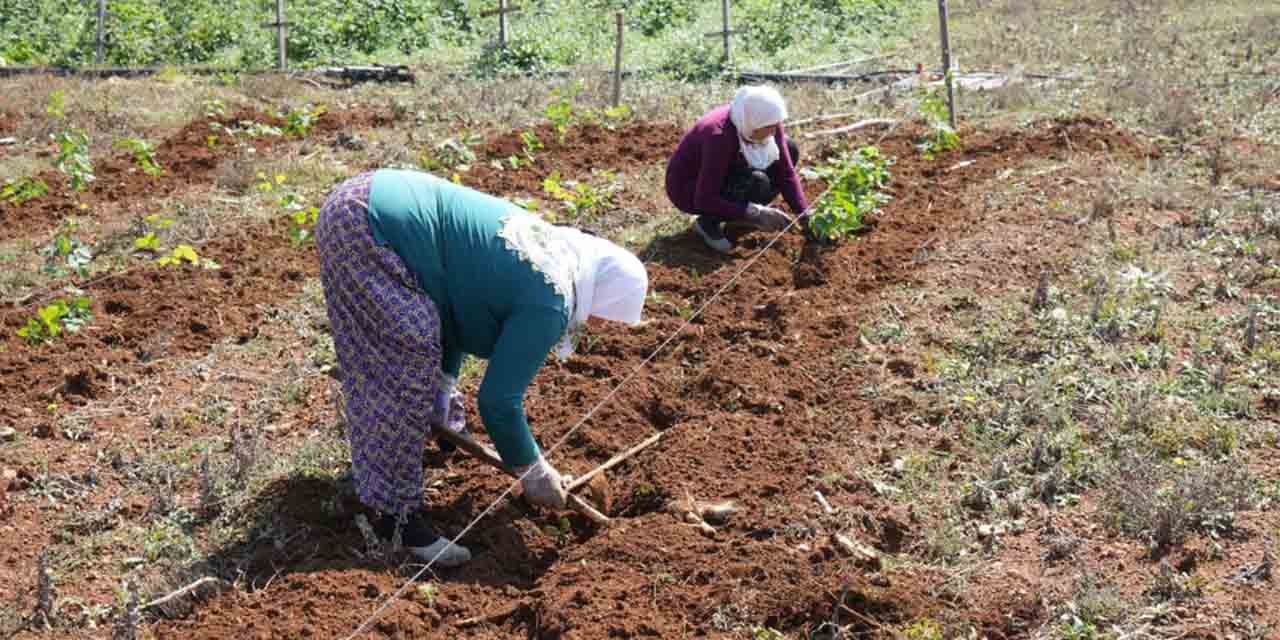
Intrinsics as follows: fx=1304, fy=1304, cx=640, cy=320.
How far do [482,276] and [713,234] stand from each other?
3.66 meters

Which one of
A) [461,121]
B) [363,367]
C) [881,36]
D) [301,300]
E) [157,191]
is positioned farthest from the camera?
[881,36]

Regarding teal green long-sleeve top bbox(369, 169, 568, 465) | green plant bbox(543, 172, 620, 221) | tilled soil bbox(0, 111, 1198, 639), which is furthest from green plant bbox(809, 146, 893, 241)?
teal green long-sleeve top bbox(369, 169, 568, 465)

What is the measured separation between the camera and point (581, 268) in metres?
4.18

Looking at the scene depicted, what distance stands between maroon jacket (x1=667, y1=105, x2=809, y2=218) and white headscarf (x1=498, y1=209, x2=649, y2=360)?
10.1 ft

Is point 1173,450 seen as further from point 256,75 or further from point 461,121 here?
point 256,75

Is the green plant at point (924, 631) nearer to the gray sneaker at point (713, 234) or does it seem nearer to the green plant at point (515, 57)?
the gray sneaker at point (713, 234)

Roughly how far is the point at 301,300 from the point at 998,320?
11.9 ft

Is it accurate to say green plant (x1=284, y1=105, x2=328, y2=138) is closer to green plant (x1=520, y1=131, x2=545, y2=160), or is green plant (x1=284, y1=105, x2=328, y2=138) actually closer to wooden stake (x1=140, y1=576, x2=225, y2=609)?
green plant (x1=520, y1=131, x2=545, y2=160)

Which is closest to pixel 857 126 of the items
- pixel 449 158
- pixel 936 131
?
pixel 936 131

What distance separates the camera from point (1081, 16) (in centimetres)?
1711

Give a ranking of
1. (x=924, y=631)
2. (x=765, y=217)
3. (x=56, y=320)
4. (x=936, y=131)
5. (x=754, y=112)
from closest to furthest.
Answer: (x=924, y=631) → (x=56, y=320) → (x=754, y=112) → (x=765, y=217) → (x=936, y=131)

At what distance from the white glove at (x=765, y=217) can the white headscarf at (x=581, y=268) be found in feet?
10.5

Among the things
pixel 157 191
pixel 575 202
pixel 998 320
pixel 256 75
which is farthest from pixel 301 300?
pixel 256 75

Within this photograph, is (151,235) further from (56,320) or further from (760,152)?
(760,152)
